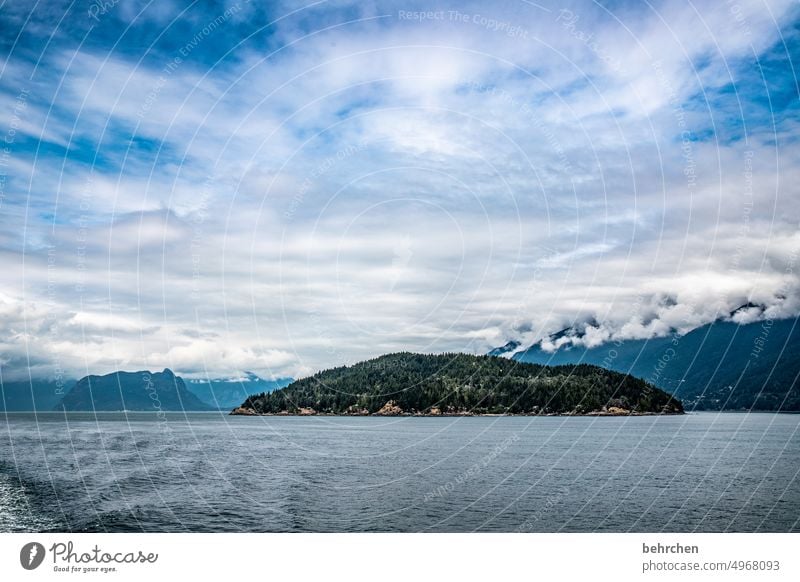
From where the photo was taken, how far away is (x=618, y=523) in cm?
4047

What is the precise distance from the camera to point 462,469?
73062 mm

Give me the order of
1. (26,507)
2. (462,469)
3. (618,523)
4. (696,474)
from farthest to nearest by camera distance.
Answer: (462,469) → (696,474) → (26,507) → (618,523)

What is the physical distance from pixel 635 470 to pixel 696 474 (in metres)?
6.52

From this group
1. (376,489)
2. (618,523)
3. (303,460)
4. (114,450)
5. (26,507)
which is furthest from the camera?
(114,450)
